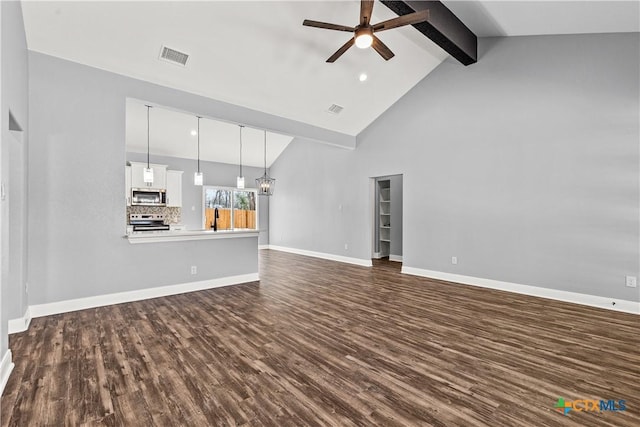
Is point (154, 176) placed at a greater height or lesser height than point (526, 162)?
greater

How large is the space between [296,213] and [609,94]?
23.0ft

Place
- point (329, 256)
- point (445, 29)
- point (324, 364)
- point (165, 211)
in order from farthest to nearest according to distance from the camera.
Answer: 1. point (165, 211)
2. point (329, 256)
3. point (445, 29)
4. point (324, 364)

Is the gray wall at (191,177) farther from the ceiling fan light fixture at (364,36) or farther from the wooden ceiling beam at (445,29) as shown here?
the wooden ceiling beam at (445,29)

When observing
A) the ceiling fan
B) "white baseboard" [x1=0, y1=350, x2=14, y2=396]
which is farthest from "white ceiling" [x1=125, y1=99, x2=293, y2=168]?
"white baseboard" [x1=0, y1=350, x2=14, y2=396]

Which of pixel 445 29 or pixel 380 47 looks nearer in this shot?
pixel 380 47

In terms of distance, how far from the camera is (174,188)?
26.1 feet

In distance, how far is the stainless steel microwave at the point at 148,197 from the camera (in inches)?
282

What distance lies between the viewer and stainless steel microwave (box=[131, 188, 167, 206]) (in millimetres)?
7164

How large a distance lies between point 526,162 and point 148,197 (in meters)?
7.88

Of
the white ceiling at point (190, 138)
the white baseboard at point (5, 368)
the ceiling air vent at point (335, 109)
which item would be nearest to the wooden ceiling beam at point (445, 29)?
the ceiling air vent at point (335, 109)

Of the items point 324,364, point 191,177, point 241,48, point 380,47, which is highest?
point 241,48

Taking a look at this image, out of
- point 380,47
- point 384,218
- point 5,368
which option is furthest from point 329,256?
point 5,368

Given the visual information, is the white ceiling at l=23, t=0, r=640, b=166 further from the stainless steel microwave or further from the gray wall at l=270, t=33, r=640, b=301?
the stainless steel microwave

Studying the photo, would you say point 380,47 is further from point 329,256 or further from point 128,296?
point 329,256
